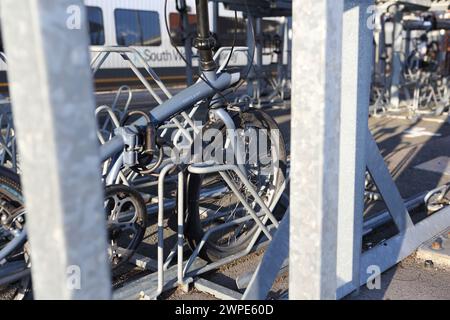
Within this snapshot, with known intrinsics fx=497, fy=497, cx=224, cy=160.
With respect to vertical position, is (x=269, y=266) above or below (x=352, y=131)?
below

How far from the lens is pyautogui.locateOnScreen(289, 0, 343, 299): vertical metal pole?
1.80 metres

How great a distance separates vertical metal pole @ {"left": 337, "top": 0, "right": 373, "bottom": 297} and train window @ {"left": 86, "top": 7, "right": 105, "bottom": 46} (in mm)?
11811

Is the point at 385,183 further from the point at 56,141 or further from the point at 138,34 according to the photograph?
the point at 138,34

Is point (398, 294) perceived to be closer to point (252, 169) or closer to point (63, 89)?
point (252, 169)

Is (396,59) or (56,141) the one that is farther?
(396,59)

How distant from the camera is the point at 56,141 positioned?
1160 mm

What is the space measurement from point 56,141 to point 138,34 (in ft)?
44.9

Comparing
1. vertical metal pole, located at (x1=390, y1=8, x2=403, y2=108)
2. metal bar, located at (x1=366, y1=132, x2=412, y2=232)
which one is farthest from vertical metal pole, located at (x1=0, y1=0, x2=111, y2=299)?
vertical metal pole, located at (x1=390, y1=8, x2=403, y2=108)

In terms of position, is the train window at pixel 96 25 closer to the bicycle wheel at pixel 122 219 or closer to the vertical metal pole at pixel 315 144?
the bicycle wheel at pixel 122 219

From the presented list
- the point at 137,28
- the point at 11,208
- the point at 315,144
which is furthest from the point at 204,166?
the point at 137,28

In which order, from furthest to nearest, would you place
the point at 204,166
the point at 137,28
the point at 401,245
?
the point at 137,28 → the point at 401,245 → the point at 204,166

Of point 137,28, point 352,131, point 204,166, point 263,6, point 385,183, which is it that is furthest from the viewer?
point 137,28

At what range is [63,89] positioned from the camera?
116cm

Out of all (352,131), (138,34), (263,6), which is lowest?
(352,131)
